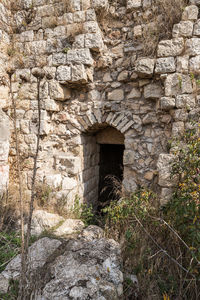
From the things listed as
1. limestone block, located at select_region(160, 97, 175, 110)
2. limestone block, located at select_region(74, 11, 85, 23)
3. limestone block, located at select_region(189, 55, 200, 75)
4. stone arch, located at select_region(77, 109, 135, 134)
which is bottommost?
stone arch, located at select_region(77, 109, 135, 134)

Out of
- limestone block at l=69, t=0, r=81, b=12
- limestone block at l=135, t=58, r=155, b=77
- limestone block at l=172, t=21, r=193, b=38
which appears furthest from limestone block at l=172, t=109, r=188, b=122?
limestone block at l=69, t=0, r=81, b=12

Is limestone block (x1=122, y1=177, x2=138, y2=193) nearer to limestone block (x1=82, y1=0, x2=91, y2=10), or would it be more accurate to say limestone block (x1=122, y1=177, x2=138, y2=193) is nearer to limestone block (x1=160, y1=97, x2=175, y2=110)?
limestone block (x1=160, y1=97, x2=175, y2=110)

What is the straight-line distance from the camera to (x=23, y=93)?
4.08 metres

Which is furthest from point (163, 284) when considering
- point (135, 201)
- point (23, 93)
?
point (23, 93)

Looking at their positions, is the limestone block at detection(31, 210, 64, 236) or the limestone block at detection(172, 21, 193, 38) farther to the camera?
the limestone block at detection(172, 21, 193, 38)

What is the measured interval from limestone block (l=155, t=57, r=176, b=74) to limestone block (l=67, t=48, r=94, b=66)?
1.24 metres

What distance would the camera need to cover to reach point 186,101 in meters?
3.12

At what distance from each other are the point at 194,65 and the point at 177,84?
36 cm

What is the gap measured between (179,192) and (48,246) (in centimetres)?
175

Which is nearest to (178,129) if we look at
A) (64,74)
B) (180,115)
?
(180,115)

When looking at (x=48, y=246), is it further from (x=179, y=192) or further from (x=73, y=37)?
(x=73, y=37)

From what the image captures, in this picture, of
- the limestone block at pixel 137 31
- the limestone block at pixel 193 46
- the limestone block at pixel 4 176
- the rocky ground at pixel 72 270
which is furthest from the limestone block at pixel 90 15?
the rocky ground at pixel 72 270

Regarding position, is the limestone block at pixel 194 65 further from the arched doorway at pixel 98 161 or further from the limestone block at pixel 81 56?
the arched doorway at pixel 98 161

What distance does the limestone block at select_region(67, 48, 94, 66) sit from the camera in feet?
12.2
